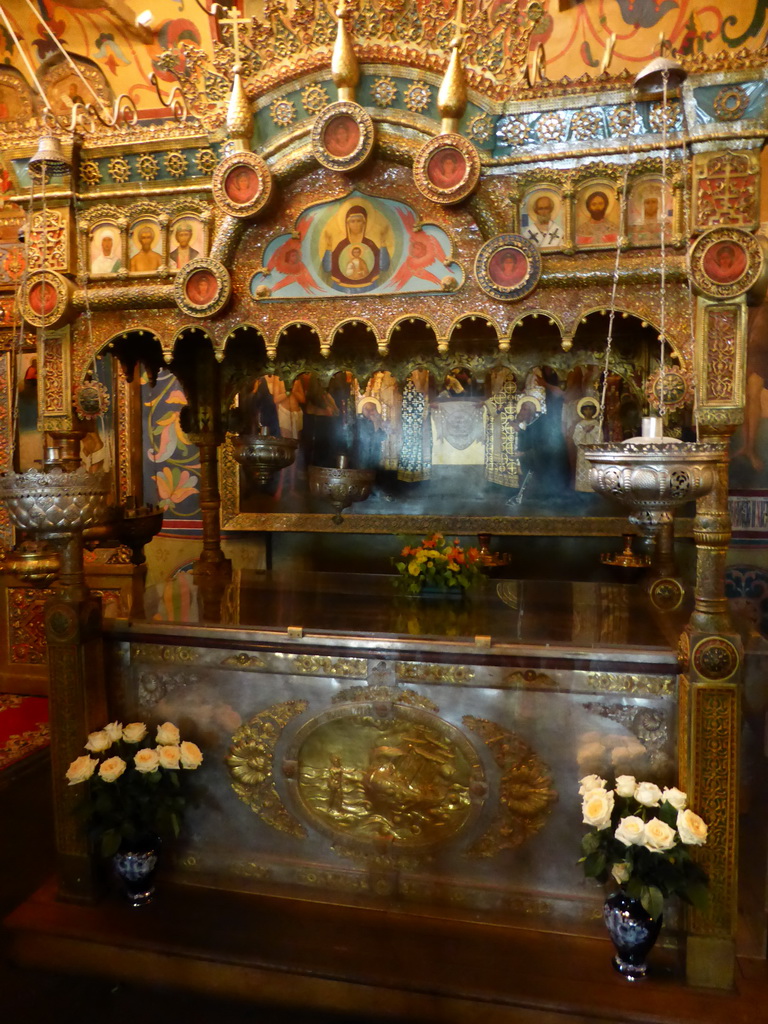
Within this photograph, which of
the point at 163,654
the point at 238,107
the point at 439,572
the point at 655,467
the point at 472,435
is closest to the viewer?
the point at 655,467

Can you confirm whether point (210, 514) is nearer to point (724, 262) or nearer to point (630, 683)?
point (630, 683)

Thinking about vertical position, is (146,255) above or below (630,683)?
above

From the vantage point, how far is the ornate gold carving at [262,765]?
3.14m

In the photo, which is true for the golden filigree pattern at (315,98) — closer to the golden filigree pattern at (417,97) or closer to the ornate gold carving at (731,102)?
the golden filigree pattern at (417,97)

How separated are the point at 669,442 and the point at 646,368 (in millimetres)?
1735

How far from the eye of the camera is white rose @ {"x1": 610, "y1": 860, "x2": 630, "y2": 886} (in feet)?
8.52

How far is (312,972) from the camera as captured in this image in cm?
270

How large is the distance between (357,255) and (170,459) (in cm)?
378

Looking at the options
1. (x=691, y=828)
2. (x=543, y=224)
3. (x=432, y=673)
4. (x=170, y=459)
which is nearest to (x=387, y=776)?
(x=432, y=673)

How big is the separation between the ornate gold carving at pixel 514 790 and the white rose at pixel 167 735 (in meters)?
1.30

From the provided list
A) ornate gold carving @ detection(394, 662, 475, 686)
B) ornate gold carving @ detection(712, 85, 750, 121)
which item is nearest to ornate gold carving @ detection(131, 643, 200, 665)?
ornate gold carving @ detection(394, 662, 475, 686)

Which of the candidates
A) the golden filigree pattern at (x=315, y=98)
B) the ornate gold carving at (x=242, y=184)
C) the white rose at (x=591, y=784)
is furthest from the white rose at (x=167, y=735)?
the golden filigree pattern at (x=315, y=98)

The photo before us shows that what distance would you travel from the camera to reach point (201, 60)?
9.71 ft

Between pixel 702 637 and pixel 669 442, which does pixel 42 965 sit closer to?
pixel 702 637
